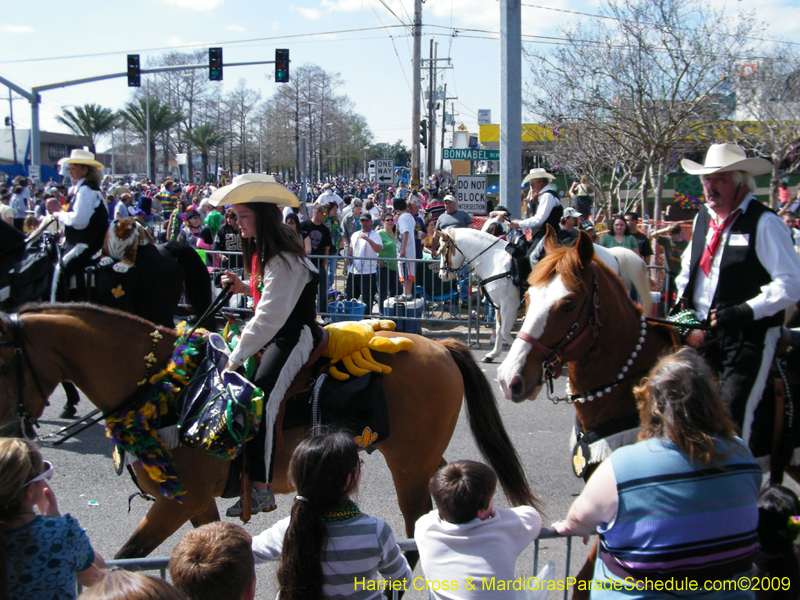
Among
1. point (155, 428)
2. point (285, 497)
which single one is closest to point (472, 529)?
point (155, 428)

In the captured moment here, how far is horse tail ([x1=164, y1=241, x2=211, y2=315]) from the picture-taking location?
608 centimetres

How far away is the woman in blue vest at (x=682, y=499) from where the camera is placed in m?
2.10

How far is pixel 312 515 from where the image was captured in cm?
228

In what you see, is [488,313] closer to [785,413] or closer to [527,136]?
[785,413]

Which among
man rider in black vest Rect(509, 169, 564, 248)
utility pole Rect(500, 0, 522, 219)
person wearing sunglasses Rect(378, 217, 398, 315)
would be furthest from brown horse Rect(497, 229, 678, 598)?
utility pole Rect(500, 0, 522, 219)

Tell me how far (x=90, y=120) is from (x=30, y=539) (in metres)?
55.9

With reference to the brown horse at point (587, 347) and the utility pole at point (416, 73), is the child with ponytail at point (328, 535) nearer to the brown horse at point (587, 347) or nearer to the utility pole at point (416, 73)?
the brown horse at point (587, 347)

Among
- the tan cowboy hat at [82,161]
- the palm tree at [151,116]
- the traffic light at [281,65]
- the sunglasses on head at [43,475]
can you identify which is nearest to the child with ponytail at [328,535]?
the sunglasses on head at [43,475]

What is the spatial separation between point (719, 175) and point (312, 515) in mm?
2813

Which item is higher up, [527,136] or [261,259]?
[527,136]

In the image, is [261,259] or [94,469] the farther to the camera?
[94,469]

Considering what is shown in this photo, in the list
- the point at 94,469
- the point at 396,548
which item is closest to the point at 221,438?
the point at 396,548

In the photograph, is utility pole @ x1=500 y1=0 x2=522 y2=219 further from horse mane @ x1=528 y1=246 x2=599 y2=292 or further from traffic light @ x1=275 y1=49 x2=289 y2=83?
traffic light @ x1=275 y1=49 x2=289 y2=83

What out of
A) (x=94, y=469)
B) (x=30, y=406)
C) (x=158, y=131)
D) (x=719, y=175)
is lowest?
(x=94, y=469)
